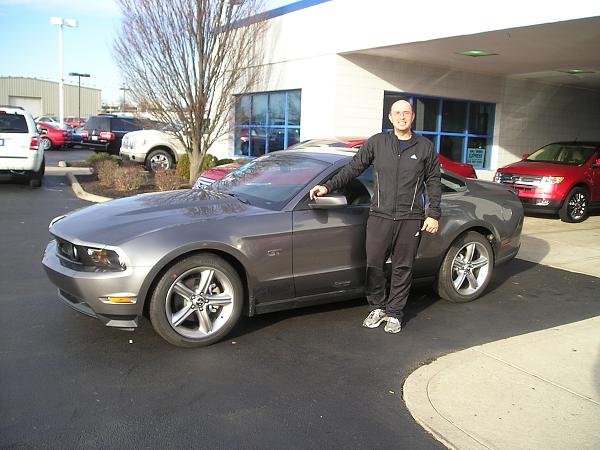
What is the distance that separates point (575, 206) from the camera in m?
11.4

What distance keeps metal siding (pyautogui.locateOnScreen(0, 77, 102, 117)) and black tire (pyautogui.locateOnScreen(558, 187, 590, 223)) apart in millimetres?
82221

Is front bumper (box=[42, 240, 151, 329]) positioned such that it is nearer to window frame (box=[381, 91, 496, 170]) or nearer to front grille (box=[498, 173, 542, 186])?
front grille (box=[498, 173, 542, 186])

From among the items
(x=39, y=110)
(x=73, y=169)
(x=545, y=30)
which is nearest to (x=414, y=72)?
(x=545, y=30)

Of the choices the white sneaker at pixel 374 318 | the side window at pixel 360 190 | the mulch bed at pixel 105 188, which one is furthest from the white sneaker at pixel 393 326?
the mulch bed at pixel 105 188

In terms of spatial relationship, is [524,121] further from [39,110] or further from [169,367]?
[39,110]

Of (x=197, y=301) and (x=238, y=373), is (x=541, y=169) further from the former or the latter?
(x=238, y=373)

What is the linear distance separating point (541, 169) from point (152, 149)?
10.3 meters

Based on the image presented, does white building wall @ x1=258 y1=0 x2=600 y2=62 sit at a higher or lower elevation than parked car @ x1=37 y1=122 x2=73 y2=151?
higher

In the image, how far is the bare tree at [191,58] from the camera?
1274cm

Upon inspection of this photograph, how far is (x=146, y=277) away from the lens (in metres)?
3.96

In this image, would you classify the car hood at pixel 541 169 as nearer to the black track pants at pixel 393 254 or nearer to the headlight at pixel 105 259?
the black track pants at pixel 393 254

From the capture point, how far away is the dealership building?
10.8 metres

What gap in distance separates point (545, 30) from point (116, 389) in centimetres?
972

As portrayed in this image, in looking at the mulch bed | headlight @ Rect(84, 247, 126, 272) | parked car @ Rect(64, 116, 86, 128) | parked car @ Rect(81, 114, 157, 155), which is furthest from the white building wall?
parked car @ Rect(64, 116, 86, 128)
